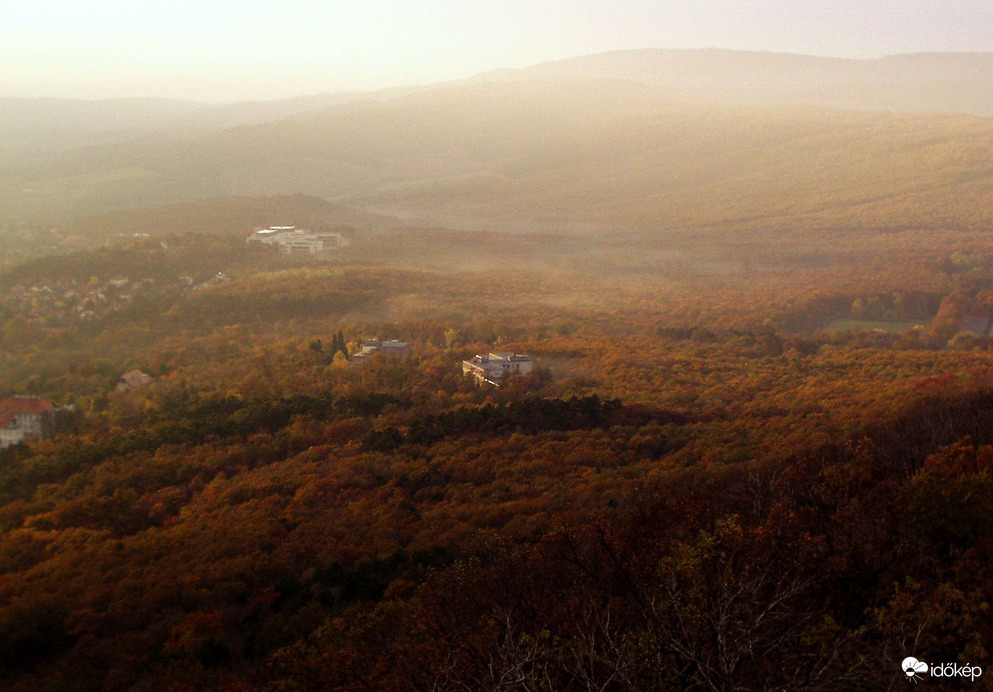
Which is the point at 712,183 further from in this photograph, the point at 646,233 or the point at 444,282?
the point at 444,282

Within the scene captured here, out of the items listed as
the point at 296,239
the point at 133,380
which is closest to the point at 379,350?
the point at 133,380

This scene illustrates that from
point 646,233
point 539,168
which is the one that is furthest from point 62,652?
point 539,168

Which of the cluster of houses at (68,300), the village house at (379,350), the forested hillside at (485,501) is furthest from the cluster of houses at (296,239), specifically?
the village house at (379,350)

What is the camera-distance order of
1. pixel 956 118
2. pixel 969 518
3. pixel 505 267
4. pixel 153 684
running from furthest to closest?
1. pixel 956 118
2. pixel 505 267
3. pixel 153 684
4. pixel 969 518

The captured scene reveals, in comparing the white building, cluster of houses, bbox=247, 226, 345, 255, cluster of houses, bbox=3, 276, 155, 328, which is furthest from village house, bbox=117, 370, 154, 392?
cluster of houses, bbox=247, 226, 345, 255

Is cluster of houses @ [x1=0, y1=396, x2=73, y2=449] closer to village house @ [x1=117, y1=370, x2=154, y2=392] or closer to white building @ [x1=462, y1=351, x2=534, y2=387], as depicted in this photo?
village house @ [x1=117, y1=370, x2=154, y2=392]

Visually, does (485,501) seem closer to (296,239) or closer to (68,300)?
(68,300)
